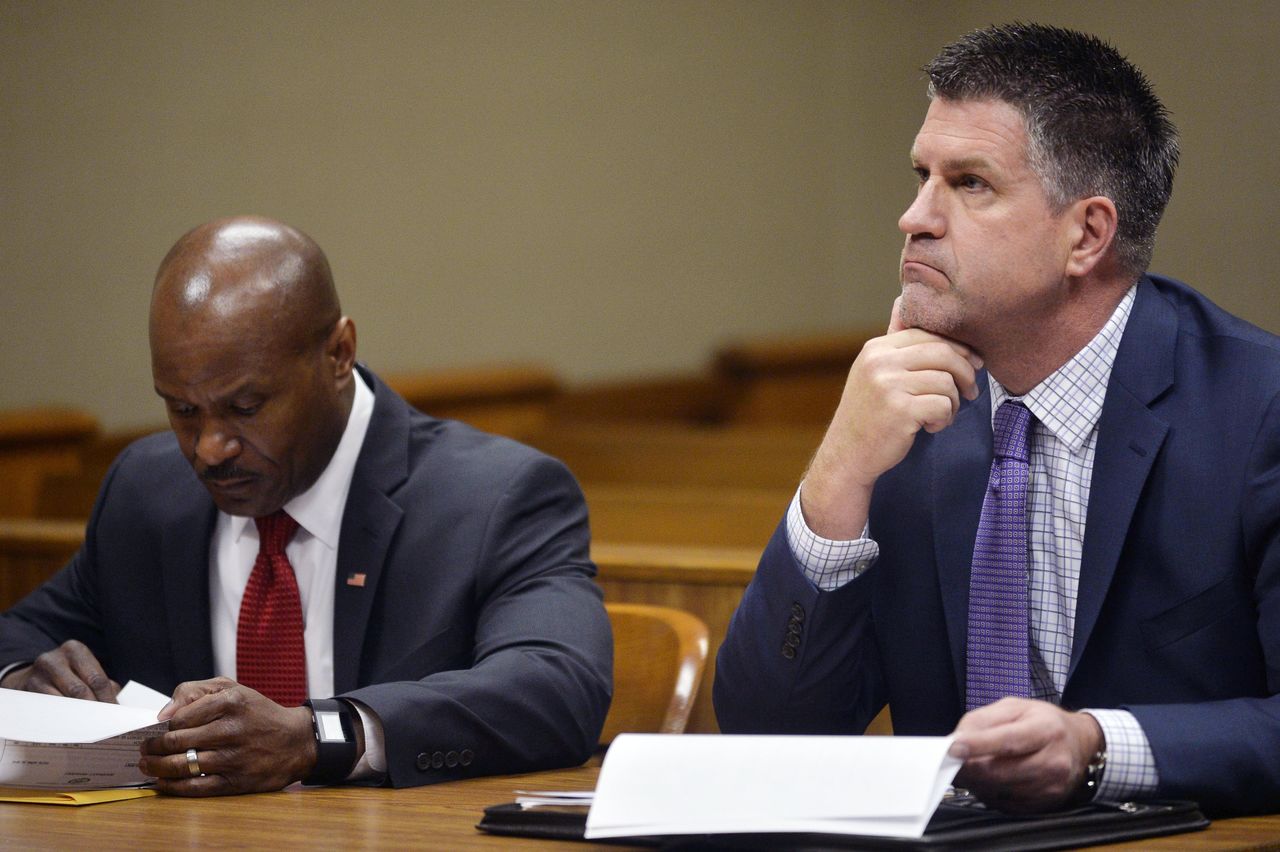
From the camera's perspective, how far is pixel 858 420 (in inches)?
70.2

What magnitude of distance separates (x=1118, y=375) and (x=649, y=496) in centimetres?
200

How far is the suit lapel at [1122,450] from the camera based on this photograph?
1731 millimetres

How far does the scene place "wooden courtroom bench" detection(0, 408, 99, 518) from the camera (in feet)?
13.1

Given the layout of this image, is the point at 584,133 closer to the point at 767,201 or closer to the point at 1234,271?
the point at 767,201

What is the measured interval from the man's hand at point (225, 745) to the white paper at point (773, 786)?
18.7 inches

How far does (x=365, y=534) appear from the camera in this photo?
2256mm

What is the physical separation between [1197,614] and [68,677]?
1.30m

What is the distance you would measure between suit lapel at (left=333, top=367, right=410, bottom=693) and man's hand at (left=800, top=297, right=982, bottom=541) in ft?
2.24

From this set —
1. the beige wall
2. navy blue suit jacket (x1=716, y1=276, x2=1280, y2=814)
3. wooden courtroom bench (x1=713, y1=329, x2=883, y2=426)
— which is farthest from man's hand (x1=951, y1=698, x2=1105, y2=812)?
wooden courtroom bench (x1=713, y1=329, x2=883, y2=426)

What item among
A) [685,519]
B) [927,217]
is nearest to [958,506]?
[927,217]

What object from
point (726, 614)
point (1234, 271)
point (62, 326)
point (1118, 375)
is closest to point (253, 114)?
point (62, 326)

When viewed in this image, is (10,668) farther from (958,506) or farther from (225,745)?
(958,506)

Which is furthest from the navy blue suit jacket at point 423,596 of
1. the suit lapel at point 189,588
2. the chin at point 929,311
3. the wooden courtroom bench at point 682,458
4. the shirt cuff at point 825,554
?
the wooden courtroom bench at point 682,458

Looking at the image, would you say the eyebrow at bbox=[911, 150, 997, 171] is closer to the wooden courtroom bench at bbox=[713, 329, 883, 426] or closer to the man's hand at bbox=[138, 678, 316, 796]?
the man's hand at bbox=[138, 678, 316, 796]
